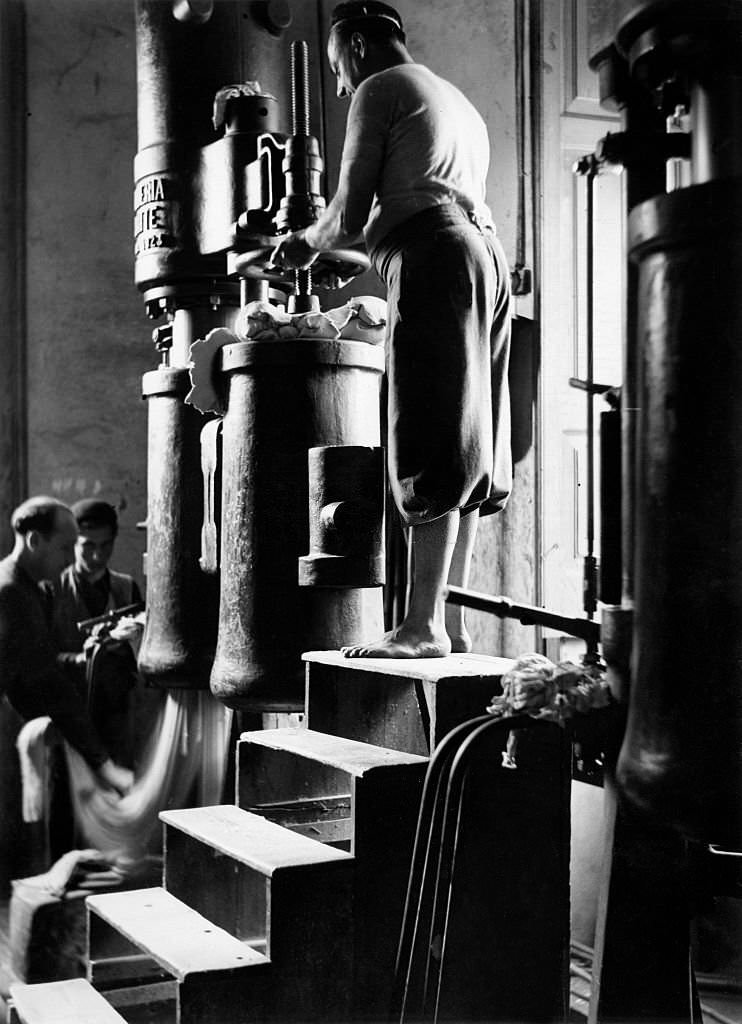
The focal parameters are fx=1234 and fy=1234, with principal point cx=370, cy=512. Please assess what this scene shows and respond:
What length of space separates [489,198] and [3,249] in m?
2.15

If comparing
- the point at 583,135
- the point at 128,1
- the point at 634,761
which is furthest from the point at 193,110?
the point at 634,761

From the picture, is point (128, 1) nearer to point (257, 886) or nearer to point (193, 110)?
point (193, 110)

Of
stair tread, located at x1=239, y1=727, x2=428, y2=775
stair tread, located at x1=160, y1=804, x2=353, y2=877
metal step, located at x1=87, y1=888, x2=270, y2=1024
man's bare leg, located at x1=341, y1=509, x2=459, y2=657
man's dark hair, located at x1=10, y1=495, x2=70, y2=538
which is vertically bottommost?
metal step, located at x1=87, y1=888, x2=270, y2=1024

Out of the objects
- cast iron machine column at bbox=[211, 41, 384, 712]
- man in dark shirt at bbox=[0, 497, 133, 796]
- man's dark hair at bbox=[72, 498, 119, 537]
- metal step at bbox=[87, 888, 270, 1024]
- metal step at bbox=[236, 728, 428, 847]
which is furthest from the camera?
man's dark hair at bbox=[72, 498, 119, 537]

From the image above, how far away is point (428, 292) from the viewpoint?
319 cm

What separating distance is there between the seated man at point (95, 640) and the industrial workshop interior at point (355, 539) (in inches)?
1.3

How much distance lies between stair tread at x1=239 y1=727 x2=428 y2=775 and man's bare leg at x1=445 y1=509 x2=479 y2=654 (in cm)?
44

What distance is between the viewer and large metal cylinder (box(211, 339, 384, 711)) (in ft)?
13.1

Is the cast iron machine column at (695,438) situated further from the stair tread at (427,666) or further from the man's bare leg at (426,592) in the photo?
the man's bare leg at (426,592)

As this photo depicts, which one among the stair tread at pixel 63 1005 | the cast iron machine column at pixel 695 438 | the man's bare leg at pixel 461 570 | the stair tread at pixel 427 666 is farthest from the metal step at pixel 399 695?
the stair tread at pixel 63 1005

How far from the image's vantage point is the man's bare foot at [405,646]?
320cm

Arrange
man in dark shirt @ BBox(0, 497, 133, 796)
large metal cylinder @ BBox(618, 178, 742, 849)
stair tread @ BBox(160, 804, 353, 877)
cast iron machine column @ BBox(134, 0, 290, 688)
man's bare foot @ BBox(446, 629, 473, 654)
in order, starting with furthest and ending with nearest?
man in dark shirt @ BBox(0, 497, 133, 796), cast iron machine column @ BBox(134, 0, 290, 688), man's bare foot @ BBox(446, 629, 473, 654), stair tread @ BBox(160, 804, 353, 877), large metal cylinder @ BBox(618, 178, 742, 849)

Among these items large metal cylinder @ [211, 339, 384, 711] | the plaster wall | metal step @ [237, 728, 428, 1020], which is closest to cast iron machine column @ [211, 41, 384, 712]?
large metal cylinder @ [211, 339, 384, 711]

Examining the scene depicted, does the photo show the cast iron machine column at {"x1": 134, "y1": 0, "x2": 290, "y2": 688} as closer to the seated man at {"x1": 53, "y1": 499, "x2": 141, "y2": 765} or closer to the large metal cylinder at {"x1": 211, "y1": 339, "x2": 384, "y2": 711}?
the seated man at {"x1": 53, "y1": 499, "x2": 141, "y2": 765}
